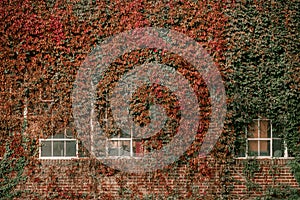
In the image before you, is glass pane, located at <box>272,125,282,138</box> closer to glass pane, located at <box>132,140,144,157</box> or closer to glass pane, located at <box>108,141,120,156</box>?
glass pane, located at <box>132,140,144,157</box>

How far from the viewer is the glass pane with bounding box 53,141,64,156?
11.2 metres

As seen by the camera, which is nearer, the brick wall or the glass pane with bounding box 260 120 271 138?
the brick wall

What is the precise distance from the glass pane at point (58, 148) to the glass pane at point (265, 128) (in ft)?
15.6

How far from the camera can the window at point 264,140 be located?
36.6 feet

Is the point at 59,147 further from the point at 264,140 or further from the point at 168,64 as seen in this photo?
the point at 264,140

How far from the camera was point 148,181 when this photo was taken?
432 inches

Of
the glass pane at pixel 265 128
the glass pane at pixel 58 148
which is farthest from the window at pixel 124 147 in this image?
the glass pane at pixel 265 128

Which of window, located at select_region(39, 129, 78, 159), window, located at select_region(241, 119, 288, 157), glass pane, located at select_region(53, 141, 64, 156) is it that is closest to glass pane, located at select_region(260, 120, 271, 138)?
window, located at select_region(241, 119, 288, 157)

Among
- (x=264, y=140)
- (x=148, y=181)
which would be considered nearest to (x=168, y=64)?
(x=148, y=181)

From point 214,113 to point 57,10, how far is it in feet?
14.2

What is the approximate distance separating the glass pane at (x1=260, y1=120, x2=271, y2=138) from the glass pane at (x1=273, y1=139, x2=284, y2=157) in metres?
0.24

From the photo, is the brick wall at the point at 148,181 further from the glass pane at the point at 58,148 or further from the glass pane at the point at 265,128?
the glass pane at the point at 265,128

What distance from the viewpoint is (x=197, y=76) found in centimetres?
1080

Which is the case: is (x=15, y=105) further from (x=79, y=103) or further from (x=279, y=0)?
(x=279, y=0)
